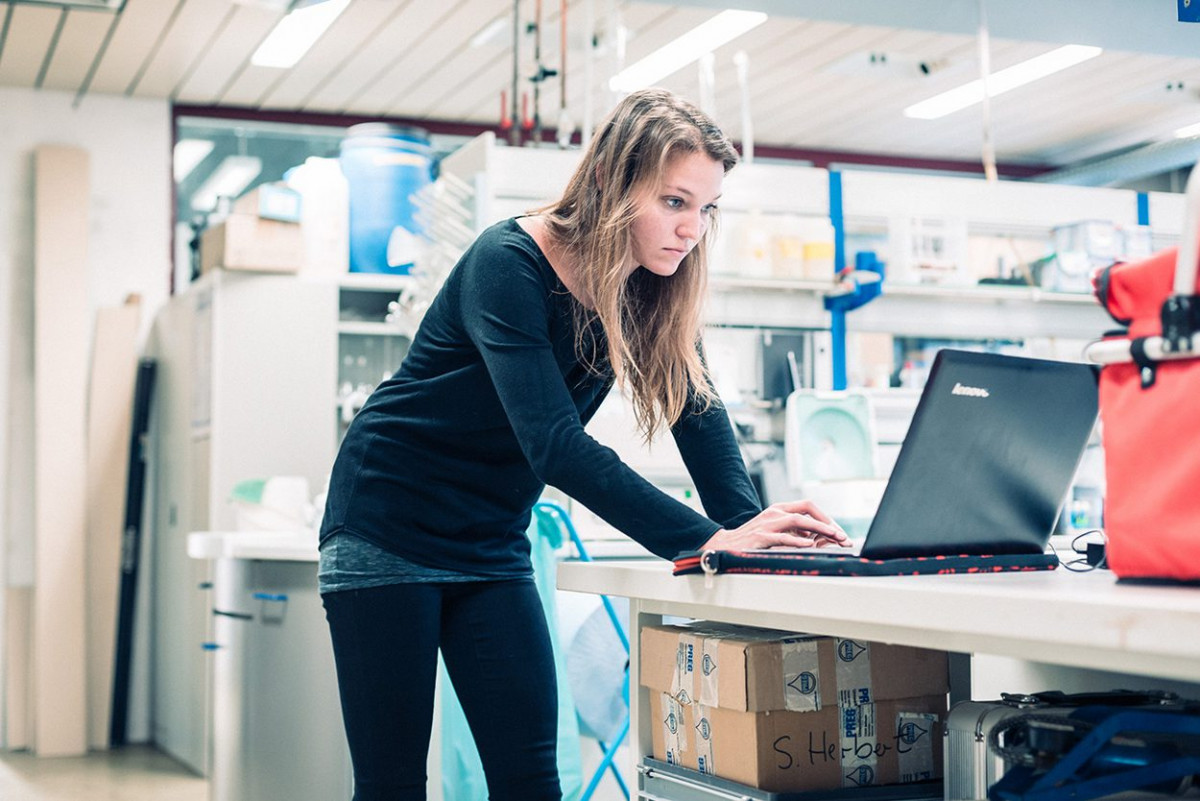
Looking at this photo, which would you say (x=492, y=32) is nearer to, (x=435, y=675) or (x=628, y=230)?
(x=628, y=230)

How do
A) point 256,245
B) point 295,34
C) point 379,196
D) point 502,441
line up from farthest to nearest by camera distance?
point 295,34, point 379,196, point 256,245, point 502,441

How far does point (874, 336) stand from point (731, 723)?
4.10 m

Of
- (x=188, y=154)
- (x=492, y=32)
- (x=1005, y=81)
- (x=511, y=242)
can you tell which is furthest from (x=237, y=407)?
(x=1005, y=81)

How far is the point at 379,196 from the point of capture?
18.0 ft

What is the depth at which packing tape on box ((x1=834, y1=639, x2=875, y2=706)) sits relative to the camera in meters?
1.60

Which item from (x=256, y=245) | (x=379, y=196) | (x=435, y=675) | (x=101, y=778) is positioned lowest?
(x=101, y=778)

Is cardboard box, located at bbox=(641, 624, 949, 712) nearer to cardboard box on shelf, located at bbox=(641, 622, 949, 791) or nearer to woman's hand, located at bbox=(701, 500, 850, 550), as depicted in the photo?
cardboard box on shelf, located at bbox=(641, 622, 949, 791)

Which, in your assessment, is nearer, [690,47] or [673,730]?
[673,730]

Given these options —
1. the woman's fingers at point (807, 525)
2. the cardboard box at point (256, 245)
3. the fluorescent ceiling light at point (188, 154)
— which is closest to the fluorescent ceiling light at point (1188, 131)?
the cardboard box at point (256, 245)

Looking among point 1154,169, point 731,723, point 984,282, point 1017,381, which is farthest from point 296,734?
point 1154,169

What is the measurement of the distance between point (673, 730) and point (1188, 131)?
20.9 ft

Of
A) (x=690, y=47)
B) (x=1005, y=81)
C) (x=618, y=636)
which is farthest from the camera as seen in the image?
(x=1005, y=81)

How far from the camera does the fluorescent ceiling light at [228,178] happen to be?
6773 mm

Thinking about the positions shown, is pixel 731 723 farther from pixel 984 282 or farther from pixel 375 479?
pixel 984 282
